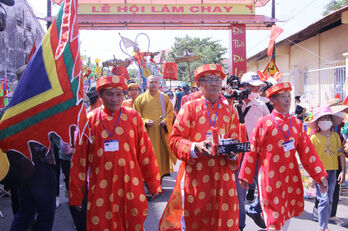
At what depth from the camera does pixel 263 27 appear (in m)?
14.1

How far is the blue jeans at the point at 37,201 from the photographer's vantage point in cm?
284

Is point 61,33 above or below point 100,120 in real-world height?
above

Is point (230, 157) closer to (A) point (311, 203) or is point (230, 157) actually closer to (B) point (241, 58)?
(A) point (311, 203)

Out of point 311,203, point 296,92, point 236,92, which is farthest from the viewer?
point 296,92

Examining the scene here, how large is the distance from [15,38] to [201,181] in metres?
14.0

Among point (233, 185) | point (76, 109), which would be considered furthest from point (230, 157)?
point (76, 109)

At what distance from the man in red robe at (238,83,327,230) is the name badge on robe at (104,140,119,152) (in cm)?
130

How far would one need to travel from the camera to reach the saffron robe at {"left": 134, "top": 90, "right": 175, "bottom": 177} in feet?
19.4

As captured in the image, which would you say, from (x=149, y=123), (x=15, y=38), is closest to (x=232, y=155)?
(x=149, y=123)

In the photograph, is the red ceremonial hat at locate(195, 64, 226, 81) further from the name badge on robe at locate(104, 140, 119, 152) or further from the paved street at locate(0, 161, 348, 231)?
the paved street at locate(0, 161, 348, 231)

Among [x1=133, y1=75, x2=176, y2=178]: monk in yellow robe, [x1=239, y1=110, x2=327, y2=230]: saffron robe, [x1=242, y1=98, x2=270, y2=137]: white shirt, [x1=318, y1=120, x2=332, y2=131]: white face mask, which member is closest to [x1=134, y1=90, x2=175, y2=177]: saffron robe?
[x1=133, y1=75, x2=176, y2=178]: monk in yellow robe

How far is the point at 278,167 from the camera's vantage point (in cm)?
322

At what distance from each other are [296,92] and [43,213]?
14.7 meters

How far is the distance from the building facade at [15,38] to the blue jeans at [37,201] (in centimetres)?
1081
